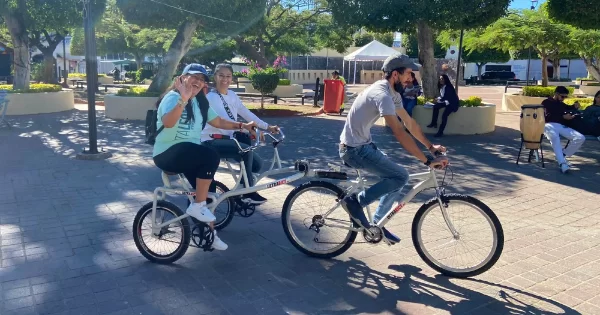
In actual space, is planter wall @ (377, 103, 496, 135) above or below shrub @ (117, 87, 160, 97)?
below

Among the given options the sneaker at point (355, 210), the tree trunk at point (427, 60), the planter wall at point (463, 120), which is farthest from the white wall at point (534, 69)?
the sneaker at point (355, 210)

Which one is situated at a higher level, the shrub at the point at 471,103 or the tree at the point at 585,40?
the tree at the point at 585,40

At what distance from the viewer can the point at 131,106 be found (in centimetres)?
1554

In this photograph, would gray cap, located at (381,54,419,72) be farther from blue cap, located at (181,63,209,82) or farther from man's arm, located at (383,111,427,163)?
blue cap, located at (181,63,209,82)

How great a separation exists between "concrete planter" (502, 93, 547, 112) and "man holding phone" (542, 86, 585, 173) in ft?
32.6

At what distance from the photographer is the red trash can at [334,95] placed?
17516 mm

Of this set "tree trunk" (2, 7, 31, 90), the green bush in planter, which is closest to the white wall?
the green bush in planter

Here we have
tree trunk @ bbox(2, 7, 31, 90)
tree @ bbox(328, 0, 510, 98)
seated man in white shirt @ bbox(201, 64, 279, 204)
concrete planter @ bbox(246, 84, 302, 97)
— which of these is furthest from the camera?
concrete planter @ bbox(246, 84, 302, 97)

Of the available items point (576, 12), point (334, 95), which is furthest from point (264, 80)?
point (576, 12)

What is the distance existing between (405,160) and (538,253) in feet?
14.9

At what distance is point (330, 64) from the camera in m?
48.1

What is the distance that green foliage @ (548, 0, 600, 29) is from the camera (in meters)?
10.4

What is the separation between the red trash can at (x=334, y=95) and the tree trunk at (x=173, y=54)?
4467mm

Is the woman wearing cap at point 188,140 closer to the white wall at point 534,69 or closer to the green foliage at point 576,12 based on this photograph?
the green foliage at point 576,12
